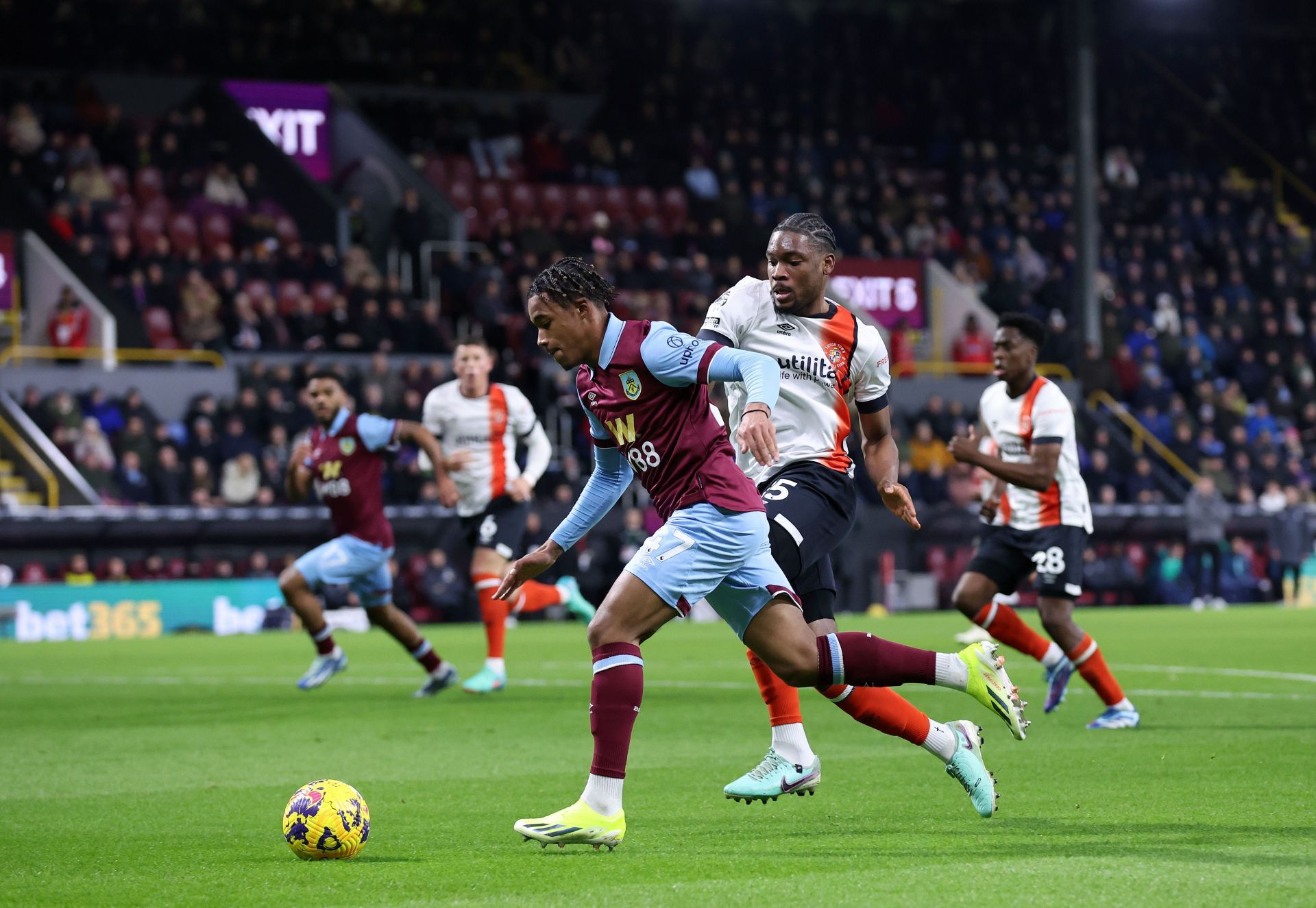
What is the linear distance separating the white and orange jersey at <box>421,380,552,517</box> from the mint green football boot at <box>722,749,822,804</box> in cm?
638

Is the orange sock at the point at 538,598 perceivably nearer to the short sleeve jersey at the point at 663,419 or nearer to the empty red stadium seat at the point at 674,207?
the short sleeve jersey at the point at 663,419

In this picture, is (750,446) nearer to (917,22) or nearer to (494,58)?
(494,58)

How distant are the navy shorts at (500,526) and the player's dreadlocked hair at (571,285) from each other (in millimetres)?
7281

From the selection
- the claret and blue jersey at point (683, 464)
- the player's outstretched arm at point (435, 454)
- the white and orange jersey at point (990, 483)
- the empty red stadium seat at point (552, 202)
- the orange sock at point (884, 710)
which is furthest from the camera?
the empty red stadium seat at point (552, 202)

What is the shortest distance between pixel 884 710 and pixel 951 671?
33 centimetres

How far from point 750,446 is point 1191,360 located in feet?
92.4

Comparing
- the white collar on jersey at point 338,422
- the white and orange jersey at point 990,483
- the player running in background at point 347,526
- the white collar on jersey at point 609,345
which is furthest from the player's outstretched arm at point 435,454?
the white collar on jersey at point 609,345

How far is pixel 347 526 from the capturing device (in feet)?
41.5

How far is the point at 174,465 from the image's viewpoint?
22484 mm

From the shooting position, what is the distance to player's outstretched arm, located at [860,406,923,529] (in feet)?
22.4

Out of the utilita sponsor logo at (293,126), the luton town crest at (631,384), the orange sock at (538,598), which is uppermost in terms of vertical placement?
the utilita sponsor logo at (293,126)

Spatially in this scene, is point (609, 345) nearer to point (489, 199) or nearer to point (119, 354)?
point (119, 354)

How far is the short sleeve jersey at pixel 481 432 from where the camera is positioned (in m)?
13.4

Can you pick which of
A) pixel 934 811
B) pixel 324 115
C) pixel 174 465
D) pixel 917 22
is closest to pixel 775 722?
pixel 934 811
